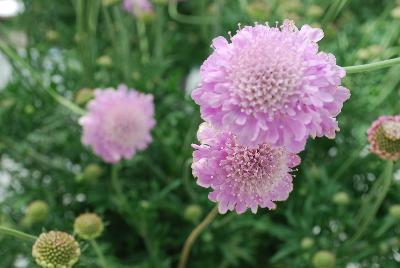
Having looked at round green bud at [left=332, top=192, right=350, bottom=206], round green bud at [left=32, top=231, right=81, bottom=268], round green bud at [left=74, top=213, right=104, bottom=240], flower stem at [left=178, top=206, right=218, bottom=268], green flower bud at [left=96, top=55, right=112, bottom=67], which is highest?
green flower bud at [left=96, top=55, right=112, bottom=67]

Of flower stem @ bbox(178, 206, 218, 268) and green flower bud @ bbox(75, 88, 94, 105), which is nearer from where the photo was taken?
flower stem @ bbox(178, 206, 218, 268)

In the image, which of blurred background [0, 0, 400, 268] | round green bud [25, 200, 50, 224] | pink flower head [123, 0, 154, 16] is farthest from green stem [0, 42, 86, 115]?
pink flower head [123, 0, 154, 16]

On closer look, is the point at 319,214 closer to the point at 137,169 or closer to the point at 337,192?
the point at 337,192

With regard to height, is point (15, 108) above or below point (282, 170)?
above

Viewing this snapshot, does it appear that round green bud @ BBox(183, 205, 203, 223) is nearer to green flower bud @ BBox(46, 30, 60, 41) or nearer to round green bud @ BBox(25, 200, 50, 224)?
round green bud @ BBox(25, 200, 50, 224)

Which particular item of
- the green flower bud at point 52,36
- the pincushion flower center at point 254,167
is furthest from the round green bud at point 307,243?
the green flower bud at point 52,36

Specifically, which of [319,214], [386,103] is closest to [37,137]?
[319,214]

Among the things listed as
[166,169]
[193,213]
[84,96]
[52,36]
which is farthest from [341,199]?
[52,36]
